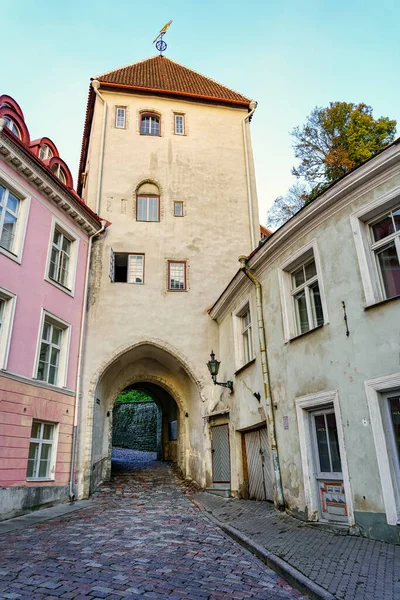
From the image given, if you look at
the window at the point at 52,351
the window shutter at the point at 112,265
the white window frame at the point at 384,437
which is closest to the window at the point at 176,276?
the window shutter at the point at 112,265

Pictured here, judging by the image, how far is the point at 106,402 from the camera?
52.3ft

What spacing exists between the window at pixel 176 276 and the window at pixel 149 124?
6.21 m

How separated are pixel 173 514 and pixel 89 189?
475 inches

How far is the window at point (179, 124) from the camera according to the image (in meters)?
19.1

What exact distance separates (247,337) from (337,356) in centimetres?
495

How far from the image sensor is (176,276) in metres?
16.3

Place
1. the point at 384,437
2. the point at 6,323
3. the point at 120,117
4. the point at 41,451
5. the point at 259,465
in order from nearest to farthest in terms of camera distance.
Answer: the point at 384,437 < the point at 6,323 < the point at 259,465 < the point at 41,451 < the point at 120,117

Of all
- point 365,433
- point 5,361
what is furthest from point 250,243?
point 365,433

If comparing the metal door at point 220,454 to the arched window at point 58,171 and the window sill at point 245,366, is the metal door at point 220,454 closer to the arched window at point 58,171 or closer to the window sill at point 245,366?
the window sill at point 245,366

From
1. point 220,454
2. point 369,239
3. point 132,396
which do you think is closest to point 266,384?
point 369,239

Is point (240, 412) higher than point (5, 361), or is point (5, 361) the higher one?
point (5, 361)

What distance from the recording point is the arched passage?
45.9ft

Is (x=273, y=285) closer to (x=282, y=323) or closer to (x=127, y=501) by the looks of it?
(x=282, y=323)

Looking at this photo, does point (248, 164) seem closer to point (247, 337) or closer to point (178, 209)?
point (178, 209)
